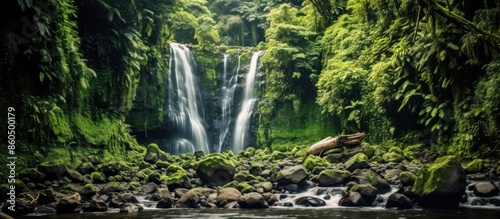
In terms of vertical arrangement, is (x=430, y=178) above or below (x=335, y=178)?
above

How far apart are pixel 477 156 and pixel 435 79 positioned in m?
3.48

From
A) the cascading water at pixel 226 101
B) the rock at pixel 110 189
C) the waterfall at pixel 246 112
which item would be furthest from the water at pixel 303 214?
Result: the cascading water at pixel 226 101

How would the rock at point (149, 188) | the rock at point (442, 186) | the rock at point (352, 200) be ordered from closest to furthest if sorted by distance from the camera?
the rock at point (442, 186), the rock at point (352, 200), the rock at point (149, 188)

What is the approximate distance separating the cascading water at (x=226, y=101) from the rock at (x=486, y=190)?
1676 centimetres

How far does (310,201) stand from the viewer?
11.2 meters

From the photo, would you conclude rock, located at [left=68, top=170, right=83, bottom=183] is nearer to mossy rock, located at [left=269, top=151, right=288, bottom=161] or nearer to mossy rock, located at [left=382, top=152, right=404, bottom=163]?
mossy rock, located at [left=269, top=151, right=288, bottom=161]

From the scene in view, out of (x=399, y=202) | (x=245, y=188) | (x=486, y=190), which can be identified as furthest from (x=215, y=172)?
(x=486, y=190)

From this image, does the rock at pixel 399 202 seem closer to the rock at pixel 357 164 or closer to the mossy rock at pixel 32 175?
the rock at pixel 357 164

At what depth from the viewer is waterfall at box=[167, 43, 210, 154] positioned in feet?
83.1

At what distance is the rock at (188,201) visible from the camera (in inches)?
435

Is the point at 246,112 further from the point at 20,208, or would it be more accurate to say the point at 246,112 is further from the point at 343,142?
the point at 20,208

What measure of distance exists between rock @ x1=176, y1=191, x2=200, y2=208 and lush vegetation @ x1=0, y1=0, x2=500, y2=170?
546 centimetres

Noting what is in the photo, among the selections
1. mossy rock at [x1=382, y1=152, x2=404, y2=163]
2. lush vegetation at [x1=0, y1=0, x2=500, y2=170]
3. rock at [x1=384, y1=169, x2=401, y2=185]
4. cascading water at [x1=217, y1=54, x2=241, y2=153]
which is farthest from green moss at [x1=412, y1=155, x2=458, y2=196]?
cascading water at [x1=217, y1=54, x2=241, y2=153]

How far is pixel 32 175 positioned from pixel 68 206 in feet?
9.51
